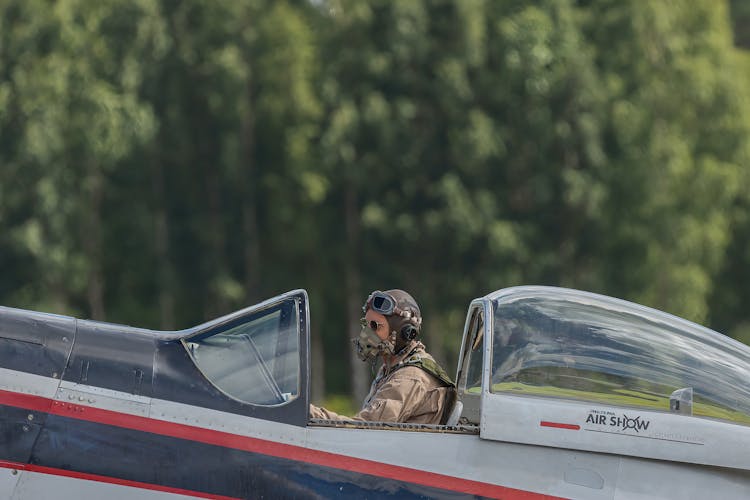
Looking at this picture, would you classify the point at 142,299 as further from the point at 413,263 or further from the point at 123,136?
the point at 413,263

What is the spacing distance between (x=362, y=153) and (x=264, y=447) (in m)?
24.2

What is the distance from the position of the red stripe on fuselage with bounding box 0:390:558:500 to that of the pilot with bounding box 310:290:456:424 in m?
0.39

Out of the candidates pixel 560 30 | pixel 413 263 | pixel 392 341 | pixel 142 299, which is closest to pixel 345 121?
pixel 413 263

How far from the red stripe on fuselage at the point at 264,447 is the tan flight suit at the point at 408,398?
320 mm

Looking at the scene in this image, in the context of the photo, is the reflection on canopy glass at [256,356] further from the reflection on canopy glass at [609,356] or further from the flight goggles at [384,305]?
the reflection on canopy glass at [609,356]

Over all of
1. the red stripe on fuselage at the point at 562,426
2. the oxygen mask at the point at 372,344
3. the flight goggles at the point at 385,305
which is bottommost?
the red stripe on fuselage at the point at 562,426

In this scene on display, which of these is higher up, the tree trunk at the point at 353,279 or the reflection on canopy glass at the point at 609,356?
the tree trunk at the point at 353,279

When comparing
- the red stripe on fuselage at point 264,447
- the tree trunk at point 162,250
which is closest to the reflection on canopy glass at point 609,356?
the red stripe on fuselage at point 264,447

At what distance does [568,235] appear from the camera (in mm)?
29406

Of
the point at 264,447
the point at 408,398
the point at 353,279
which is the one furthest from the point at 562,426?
the point at 353,279

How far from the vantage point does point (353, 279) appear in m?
29.4

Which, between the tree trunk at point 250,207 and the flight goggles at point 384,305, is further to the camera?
the tree trunk at point 250,207

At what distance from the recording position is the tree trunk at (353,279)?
2950 centimetres

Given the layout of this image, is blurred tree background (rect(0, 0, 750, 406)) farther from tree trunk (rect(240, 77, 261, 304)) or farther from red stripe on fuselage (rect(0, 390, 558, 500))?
red stripe on fuselage (rect(0, 390, 558, 500))
